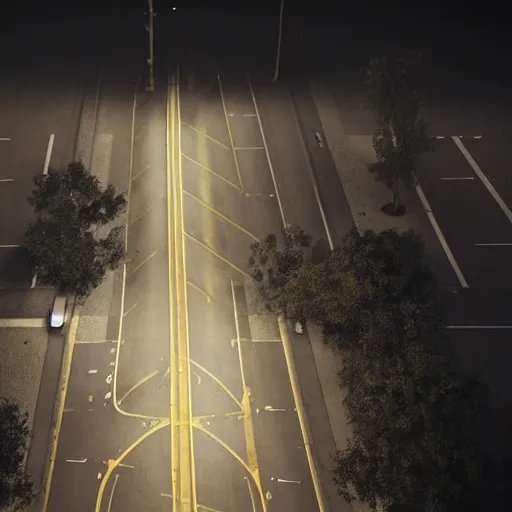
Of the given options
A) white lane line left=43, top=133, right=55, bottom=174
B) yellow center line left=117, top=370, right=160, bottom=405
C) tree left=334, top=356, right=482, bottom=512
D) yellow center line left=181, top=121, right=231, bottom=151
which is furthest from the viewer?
yellow center line left=181, top=121, right=231, bottom=151

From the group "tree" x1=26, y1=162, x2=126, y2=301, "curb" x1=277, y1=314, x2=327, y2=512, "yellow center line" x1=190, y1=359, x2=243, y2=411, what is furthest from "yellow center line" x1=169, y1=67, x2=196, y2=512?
"curb" x1=277, y1=314, x2=327, y2=512

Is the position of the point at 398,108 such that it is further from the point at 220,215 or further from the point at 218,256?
the point at 218,256

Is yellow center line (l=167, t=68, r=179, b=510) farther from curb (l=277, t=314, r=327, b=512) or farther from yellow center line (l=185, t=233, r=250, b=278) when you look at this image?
curb (l=277, t=314, r=327, b=512)

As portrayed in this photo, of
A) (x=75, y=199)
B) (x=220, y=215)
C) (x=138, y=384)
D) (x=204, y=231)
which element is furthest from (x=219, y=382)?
(x=75, y=199)

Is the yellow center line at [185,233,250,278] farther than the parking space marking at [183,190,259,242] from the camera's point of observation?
No

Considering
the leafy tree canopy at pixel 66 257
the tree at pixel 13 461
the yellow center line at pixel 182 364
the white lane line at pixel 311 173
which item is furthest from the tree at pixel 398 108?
the tree at pixel 13 461
